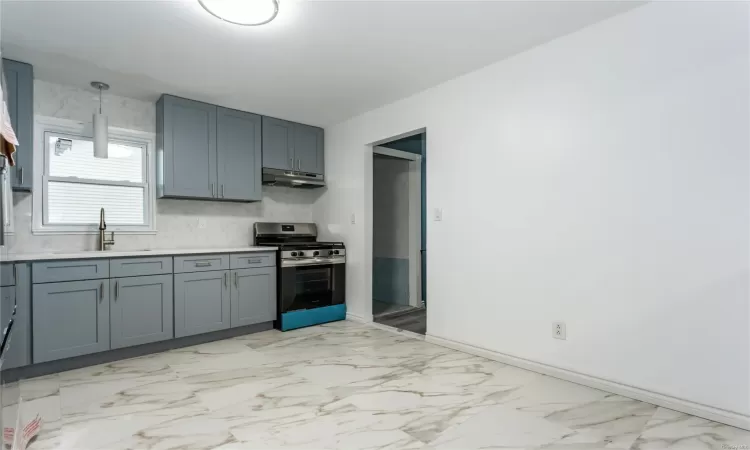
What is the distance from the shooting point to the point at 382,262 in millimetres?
5621

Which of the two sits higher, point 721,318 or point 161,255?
point 161,255

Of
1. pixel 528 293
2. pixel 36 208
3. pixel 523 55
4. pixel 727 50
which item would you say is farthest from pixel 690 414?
pixel 36 208

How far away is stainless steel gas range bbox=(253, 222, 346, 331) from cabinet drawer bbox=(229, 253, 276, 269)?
9cm

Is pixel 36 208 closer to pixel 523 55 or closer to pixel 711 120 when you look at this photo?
pixel 523 55

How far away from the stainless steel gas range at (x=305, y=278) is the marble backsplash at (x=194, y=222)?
0.24 meters

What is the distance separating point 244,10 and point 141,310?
2.52 meters

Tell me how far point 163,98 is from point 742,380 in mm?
4742

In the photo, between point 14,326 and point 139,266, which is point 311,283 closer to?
point 139,266

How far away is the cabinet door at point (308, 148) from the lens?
4.71m

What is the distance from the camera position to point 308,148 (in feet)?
15.8

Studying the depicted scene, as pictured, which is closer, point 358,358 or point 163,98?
point 358,358

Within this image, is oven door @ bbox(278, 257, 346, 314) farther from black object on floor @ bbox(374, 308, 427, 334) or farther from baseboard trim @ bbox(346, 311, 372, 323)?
black object on floor @ bbox(374, 308, 427, 334)

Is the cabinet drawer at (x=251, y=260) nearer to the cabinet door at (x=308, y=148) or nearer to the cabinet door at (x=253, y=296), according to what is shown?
the cabinet door at (x=253, y=296)

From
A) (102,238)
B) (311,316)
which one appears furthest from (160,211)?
(311,316)
